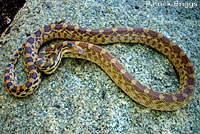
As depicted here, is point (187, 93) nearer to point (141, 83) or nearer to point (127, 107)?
point (141, 83)

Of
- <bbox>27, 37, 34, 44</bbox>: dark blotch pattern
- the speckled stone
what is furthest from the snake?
the speckled stone

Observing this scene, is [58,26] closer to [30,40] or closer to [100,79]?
[30,40]

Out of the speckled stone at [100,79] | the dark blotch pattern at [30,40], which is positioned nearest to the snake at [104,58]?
→ the dark blotch pattern at [30,40]

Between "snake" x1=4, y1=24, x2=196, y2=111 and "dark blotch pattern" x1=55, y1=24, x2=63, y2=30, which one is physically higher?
"dark blotch pattern" x1=55, y1=24, x2=63, y2=30

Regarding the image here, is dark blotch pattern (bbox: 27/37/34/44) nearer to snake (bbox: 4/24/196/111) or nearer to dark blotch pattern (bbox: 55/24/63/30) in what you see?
snake (bbox: 4/24/196/111)

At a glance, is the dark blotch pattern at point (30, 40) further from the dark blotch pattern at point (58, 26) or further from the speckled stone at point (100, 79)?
the dark blotch pattern at point (58, 26)

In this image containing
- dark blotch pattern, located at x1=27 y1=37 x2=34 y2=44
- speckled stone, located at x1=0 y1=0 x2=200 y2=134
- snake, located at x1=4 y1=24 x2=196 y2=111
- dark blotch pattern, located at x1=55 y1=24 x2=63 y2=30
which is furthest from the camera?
dark blotch pattern, located at x1=55 y1=24 x2=63 y2=30
